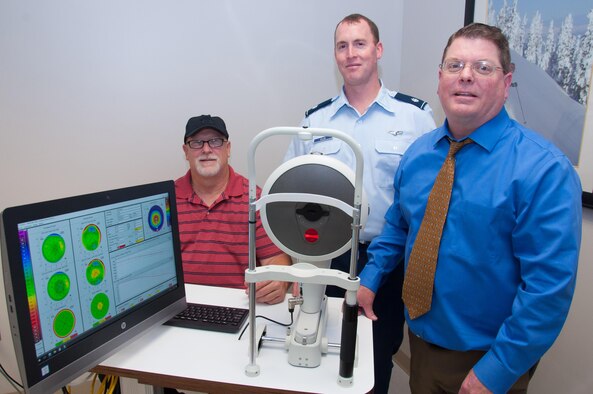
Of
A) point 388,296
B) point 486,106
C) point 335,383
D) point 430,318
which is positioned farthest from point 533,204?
point 388,296

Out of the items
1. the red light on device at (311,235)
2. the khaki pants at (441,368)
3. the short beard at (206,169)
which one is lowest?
the khaki pants at (441,368)

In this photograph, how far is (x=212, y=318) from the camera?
130 centimetres

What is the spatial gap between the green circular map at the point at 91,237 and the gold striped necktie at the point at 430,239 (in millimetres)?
912

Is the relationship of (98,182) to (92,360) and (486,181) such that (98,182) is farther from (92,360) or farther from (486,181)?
(486,181)

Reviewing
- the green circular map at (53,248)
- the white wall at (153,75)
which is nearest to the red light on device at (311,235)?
the green circular map at (53,248)

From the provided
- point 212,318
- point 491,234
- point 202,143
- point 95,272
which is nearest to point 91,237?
point 95,272

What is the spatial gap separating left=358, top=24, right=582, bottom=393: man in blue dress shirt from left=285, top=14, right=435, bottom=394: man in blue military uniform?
0.41 metres

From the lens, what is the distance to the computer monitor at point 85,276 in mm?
893

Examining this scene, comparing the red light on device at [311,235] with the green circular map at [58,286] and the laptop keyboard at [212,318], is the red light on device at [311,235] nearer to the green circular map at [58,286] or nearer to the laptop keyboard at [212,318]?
the laptop keyboard at [212,318]

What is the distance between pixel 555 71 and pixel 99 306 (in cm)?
167

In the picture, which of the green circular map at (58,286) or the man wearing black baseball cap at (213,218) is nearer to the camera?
the green circular map at (58,286)

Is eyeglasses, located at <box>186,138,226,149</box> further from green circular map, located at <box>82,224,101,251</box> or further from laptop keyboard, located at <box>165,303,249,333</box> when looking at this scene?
green circular map, located at <box>82,224,101,251</box>

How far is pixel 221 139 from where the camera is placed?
1922mm

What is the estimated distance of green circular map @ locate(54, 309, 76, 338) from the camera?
38.0 inches
